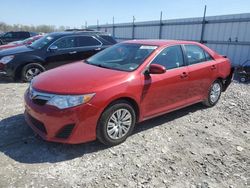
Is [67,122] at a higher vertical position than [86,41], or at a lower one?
lower

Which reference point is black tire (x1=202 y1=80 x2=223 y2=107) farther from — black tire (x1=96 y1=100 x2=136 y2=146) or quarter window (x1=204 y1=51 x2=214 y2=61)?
black tire (x1=96 y1=100 x2=136 y2=146)

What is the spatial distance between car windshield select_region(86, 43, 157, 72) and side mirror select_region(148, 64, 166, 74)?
21 centimetres

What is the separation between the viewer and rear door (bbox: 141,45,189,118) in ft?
13.2

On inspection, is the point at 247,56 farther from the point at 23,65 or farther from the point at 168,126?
the point at 23,65

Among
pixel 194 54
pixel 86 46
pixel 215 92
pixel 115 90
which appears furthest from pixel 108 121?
pixel 86 46

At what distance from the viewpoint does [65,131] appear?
3.32 m

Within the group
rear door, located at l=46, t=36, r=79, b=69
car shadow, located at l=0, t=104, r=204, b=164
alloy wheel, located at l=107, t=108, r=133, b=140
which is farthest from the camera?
rear door, located at l=46, t=36, r=79, b=69

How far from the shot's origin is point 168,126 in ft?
15.0

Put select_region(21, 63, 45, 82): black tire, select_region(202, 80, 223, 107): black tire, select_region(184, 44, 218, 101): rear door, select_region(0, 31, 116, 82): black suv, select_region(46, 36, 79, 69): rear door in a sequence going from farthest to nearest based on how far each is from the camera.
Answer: select_region(46, 36, 79, 69): rear door, select_region(21, 63, 45, 82): black tire, select_region(0, 31, 116, 82): black suv, select_region(202, 80, 223, 107): black tire, select_region(184, 44, 218, 101): rear door

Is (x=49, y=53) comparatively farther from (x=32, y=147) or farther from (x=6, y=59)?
(x=32, y=147)

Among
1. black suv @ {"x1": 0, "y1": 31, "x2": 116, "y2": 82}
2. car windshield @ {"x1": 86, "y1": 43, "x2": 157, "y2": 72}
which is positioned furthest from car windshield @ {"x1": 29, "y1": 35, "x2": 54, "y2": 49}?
car windshield @ {"x1": 86, "y1": 43, "x2": 157, "y2": 72}

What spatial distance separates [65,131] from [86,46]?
5.41 metres

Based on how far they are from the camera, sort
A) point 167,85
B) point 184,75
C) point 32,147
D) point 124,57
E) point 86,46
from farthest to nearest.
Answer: point 86,46 → point 184,75 → point 124,57 → point 167,85 → point 32,147

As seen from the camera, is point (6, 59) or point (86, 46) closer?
point (6, 59)
